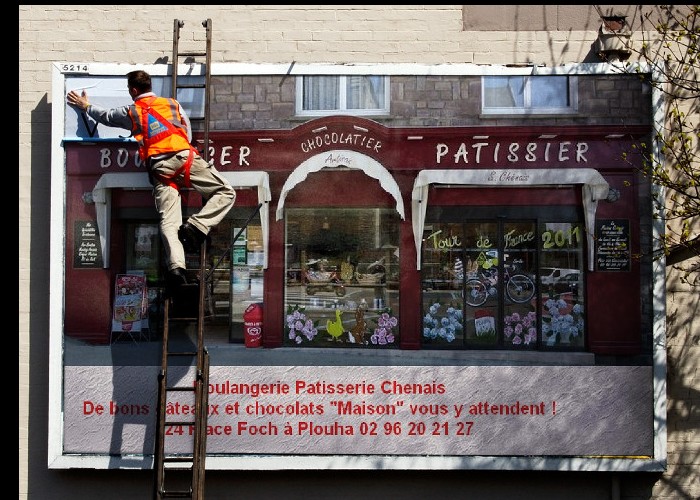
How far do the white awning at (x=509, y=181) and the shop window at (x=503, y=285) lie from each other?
115mm

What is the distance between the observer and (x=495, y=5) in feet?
21.3

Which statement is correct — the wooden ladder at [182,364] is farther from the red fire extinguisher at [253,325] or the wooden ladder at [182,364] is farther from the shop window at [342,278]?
the shop window at [342,278]

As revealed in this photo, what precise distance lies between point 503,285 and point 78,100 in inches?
153

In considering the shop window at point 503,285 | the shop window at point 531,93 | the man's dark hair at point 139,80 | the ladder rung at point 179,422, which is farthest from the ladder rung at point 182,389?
the shop window at point 531,93

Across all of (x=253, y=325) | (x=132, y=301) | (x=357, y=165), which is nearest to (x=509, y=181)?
(x=357, y=165)

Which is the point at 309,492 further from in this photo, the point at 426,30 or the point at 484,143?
the point at 426,30

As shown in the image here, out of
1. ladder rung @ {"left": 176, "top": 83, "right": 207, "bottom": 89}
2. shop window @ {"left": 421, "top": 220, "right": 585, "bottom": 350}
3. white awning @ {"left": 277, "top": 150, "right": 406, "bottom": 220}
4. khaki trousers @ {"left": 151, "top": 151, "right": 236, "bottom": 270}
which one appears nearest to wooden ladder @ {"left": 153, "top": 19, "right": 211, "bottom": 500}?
ladder rung @ {"left": 176, "top": 83, "right": 207, "bottom": 89}

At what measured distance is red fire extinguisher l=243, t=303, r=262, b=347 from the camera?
248 inches

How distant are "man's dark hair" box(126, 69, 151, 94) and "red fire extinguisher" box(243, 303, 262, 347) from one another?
1.98 metres

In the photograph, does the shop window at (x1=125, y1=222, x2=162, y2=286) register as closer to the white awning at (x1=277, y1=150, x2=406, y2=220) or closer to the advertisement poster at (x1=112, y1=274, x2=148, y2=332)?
the advertisement poster at (x1=112, y1=274, x2=148, y2=332)

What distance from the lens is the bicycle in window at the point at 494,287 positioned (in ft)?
20.7

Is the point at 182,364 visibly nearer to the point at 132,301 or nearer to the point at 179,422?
the point at 179,422

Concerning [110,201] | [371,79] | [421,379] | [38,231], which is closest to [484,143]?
[371,79]

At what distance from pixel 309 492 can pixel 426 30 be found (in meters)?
4.14
